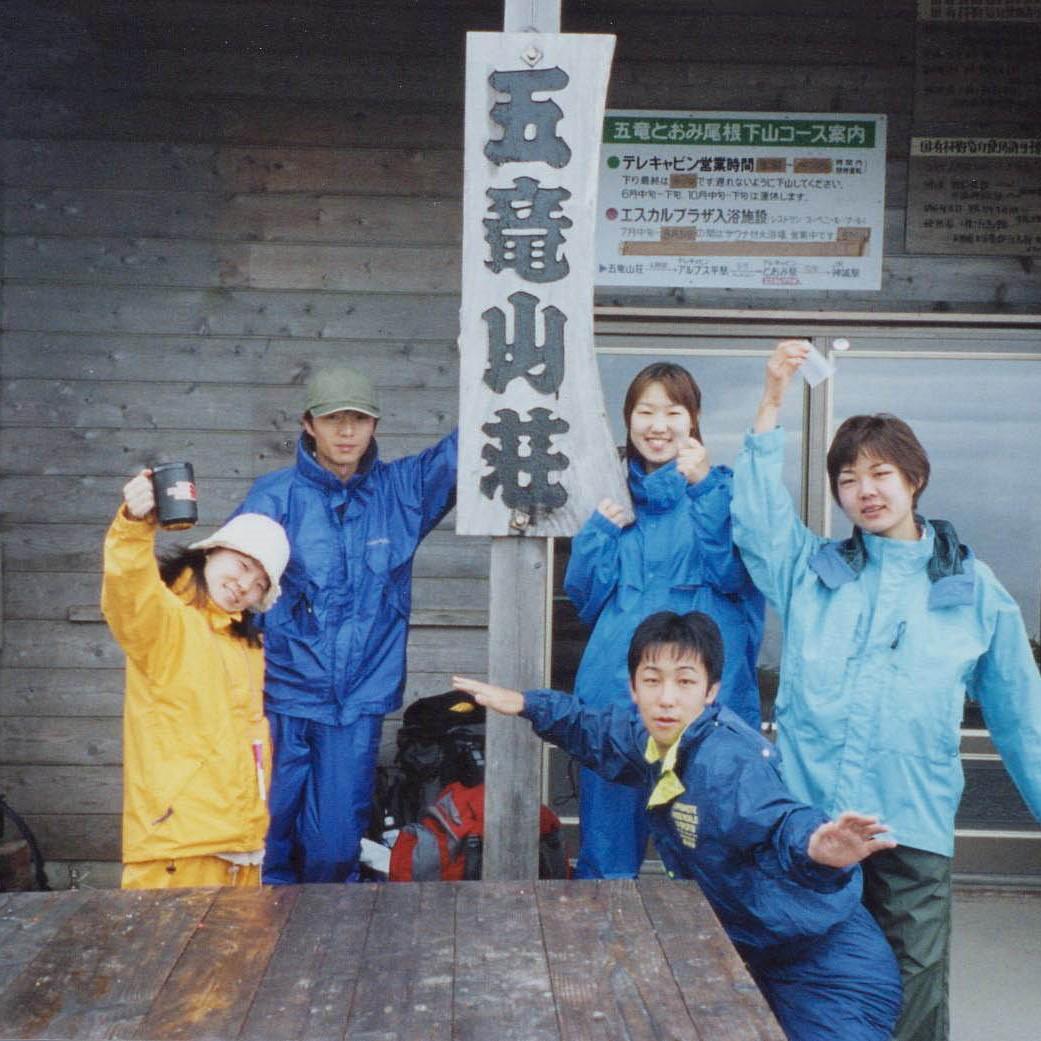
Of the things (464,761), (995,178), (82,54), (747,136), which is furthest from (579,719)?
(82,54)

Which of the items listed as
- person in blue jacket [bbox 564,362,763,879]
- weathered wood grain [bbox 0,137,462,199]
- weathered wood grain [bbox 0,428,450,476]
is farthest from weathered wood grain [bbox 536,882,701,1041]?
weathered wood grain [bbox 0,137,462,199]

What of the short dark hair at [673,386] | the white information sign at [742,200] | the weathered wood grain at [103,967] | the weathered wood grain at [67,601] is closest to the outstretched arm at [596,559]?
the short dark hair at [673,386]

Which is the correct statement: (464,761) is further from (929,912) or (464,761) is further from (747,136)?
(747,136)

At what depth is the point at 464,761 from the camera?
4.80 metres

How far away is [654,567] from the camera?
3.54 metres

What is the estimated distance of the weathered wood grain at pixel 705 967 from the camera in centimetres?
214

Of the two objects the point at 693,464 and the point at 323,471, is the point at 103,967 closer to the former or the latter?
the point at 323,471

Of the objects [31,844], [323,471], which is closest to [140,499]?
[323,471]

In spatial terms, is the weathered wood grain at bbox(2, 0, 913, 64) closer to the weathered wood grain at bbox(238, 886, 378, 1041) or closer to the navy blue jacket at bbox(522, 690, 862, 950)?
the navy blue jacket at bbox(522, 690, 862, 950)

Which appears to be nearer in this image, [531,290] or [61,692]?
[531,290]

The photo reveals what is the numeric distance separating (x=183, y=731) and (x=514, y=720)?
89cm

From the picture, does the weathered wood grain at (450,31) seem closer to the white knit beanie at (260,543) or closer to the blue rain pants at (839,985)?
the white knit beanie at (260,543)

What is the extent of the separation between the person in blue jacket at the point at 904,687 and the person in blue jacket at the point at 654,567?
28cm

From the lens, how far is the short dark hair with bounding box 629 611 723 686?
3.08 metres
